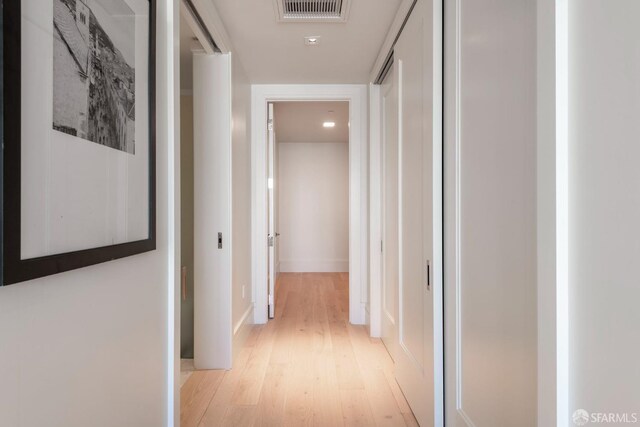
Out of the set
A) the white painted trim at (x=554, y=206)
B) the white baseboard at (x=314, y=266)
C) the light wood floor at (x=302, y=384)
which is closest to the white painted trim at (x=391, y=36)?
the white painted trim at (x=554, y=206)

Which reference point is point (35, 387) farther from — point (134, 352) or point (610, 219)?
point (610, 219)

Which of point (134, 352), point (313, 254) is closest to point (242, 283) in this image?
point (134, 352)

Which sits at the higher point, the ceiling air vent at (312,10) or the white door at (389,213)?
the ceiling air vent at (312,10)

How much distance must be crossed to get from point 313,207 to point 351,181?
3439 mm

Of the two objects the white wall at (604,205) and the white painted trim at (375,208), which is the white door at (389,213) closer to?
the white painted trim at (375,208)

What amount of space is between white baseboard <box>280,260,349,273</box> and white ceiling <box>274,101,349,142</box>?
2.28 m

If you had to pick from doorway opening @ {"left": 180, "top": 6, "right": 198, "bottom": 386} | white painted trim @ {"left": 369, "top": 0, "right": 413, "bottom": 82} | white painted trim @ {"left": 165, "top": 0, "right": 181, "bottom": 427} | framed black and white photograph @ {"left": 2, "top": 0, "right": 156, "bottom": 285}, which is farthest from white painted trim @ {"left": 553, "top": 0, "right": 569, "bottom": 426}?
doorway opening @ {"left": 180, "top": 6, "right": 198, "bottom": 386}

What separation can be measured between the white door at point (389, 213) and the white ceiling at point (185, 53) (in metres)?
1.44

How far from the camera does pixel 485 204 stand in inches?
50.3

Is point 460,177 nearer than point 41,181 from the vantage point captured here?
No

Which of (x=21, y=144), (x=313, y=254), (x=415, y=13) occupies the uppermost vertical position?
(x=415, y=13)

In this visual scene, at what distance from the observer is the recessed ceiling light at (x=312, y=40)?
2626 mm

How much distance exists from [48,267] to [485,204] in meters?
1.24

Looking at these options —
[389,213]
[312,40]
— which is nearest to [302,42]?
[312,40]
